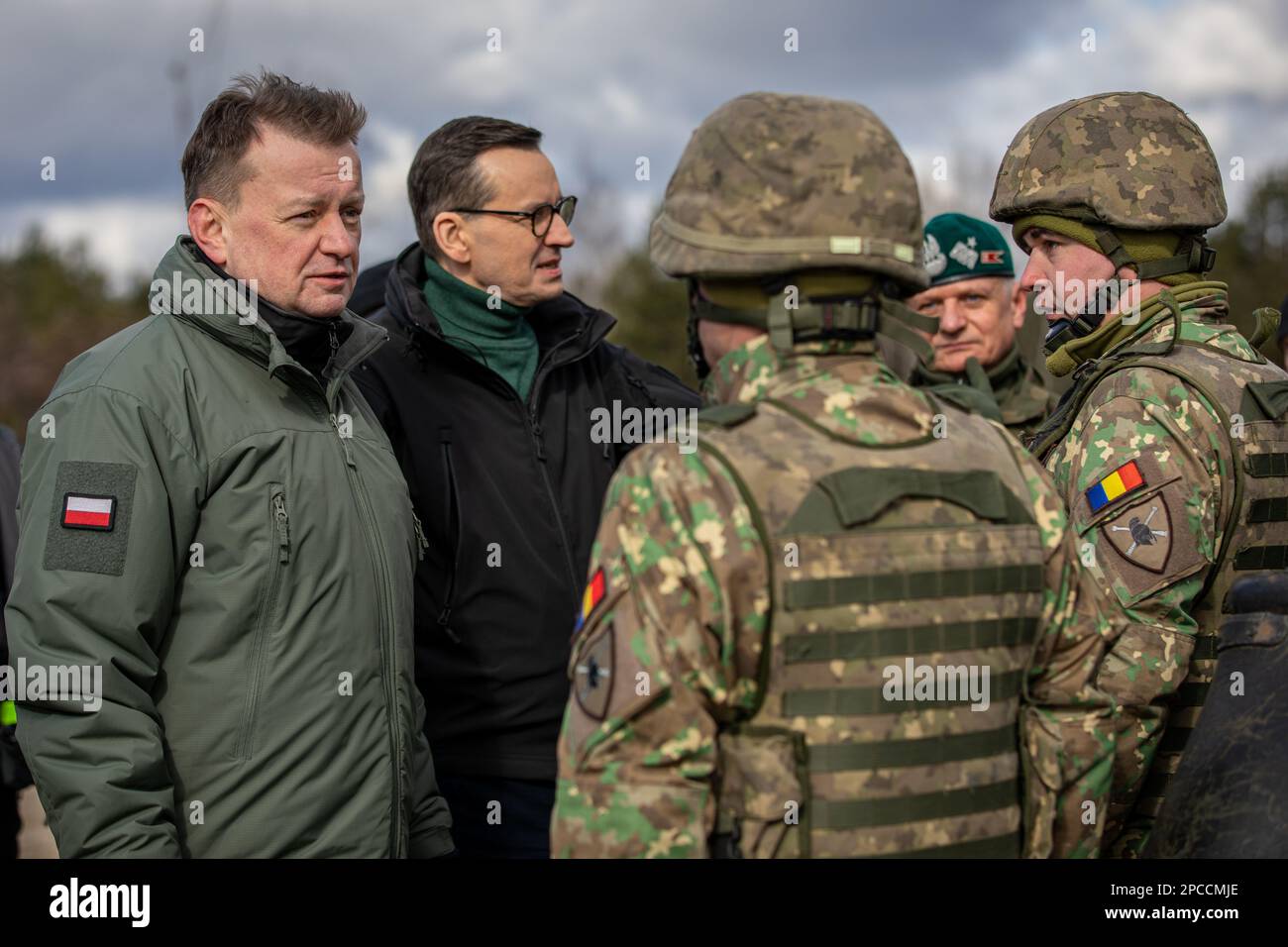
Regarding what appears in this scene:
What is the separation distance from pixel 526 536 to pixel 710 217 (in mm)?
1661

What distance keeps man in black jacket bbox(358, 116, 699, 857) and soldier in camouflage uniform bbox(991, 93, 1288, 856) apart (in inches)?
53.2

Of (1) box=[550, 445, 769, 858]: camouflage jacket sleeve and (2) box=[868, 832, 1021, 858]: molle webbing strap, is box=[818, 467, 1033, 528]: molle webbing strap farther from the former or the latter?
(2) box=[868, 832, 1021, 858]: molle webbing strap

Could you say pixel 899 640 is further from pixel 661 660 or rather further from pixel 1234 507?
pixel 1234 507

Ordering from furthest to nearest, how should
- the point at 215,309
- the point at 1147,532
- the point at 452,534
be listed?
the point at 452,534, the point at 1147,532, the point at 215,309

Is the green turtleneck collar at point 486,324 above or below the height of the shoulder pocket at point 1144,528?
above

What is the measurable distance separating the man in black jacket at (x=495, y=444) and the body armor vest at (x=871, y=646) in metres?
1.61

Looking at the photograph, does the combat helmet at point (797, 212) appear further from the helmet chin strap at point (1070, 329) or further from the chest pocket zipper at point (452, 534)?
the chest pocket zipper at point (452, 534)

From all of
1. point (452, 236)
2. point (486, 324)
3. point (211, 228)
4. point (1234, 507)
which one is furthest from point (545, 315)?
point (1234, 507)

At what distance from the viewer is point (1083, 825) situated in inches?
107

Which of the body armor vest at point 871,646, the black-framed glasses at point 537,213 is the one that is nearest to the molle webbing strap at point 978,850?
the body armor vest at point 871,646

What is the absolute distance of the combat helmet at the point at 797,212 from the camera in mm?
2543

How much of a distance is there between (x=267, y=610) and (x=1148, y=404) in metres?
2.22

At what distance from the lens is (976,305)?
19.3 ft
